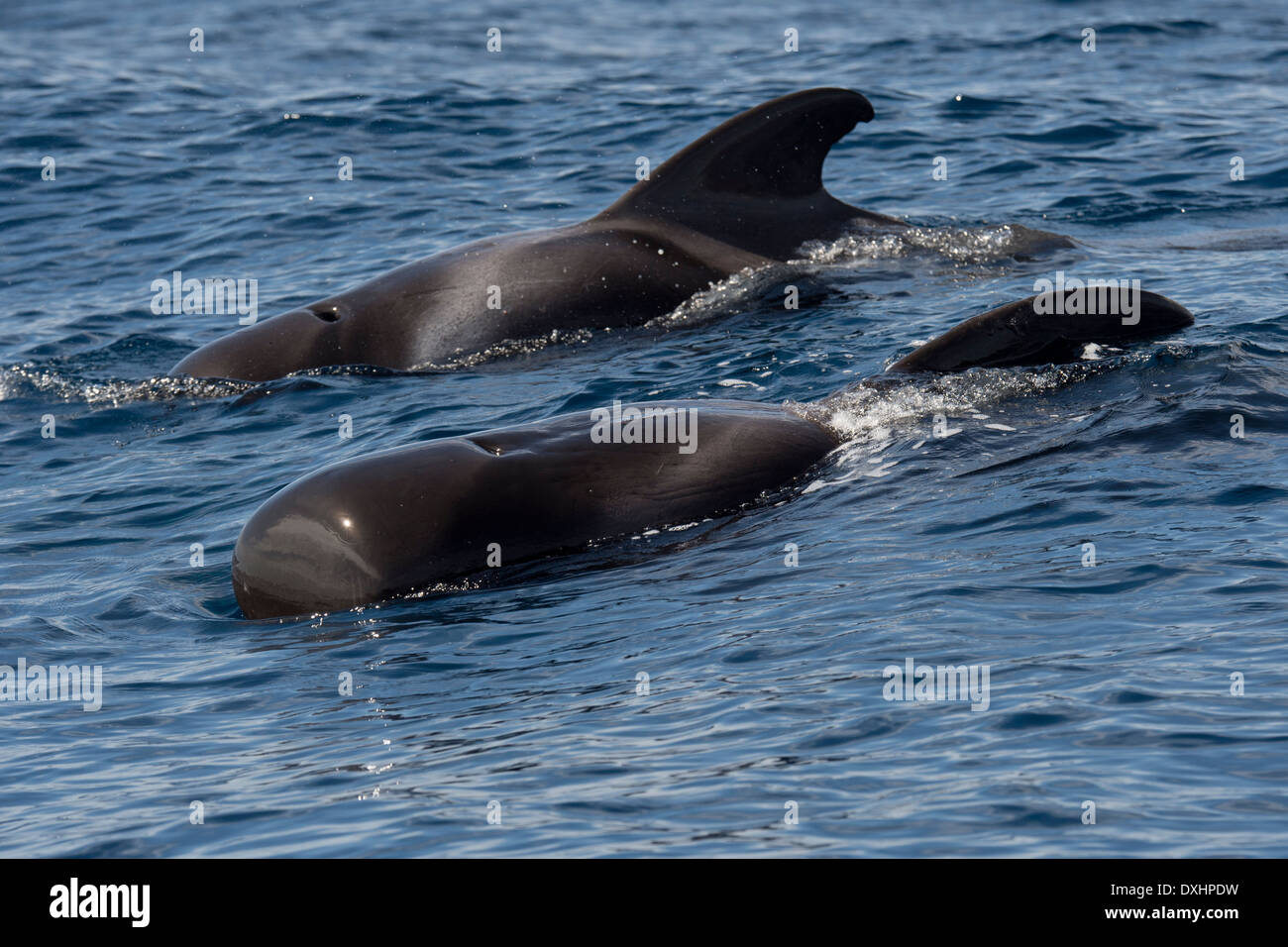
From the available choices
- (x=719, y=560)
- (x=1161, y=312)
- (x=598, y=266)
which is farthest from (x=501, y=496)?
(x=598, y=266)

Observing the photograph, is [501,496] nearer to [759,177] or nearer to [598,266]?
[598,266]

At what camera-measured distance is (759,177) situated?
50.0ft

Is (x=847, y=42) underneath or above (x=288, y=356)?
above

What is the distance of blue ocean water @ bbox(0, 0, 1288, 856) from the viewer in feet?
21.2

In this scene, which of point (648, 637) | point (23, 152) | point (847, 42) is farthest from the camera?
point (847, 42)

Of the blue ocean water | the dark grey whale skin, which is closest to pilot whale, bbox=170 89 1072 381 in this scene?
the dark grey whale skin

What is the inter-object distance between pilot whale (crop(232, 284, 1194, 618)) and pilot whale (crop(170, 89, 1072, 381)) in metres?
4.30

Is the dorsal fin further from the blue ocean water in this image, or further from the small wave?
the small wave

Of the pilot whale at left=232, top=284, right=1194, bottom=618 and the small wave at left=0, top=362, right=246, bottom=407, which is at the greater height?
the pilot whale at left=232, top=284, right=1194, bottom=618

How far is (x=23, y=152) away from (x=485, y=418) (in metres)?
15.0

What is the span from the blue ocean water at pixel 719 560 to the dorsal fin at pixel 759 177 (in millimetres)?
594

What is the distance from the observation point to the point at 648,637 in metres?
8.36
